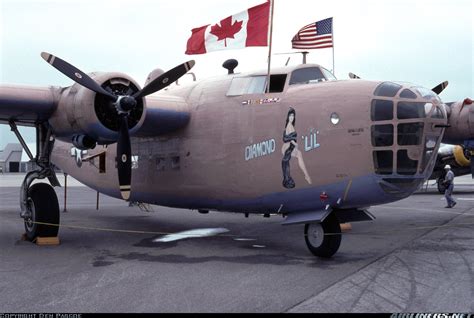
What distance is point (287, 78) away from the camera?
11.4 metres

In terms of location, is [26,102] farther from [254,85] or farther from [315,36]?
[315,36]

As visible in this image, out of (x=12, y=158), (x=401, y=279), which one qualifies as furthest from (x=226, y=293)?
(x=12, y=158)

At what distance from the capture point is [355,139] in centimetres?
966

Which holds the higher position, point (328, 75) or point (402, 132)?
point (328, 75)

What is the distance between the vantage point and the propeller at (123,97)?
11453mm

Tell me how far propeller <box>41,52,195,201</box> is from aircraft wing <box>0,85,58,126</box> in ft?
3.12

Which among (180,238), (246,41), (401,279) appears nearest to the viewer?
(401,279)

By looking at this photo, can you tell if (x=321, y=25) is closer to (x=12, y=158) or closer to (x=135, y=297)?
(x=135, y=297)

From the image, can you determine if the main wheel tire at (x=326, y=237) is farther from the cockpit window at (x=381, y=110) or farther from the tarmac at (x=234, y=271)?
the cockpit window at (x=381, y=110)

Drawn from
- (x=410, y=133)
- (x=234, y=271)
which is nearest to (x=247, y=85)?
(x=410, y=133)

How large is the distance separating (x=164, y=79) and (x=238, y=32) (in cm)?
205

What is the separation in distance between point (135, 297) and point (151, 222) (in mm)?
10262

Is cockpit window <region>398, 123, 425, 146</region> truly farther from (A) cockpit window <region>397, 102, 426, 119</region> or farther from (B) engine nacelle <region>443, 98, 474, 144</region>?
(B) engine nacelle <region>443, 98, 474, 144</region>

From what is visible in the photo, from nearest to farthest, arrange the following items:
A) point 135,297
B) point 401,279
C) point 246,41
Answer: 1. point 135,297
2. point 401,279
3. point 246,41
